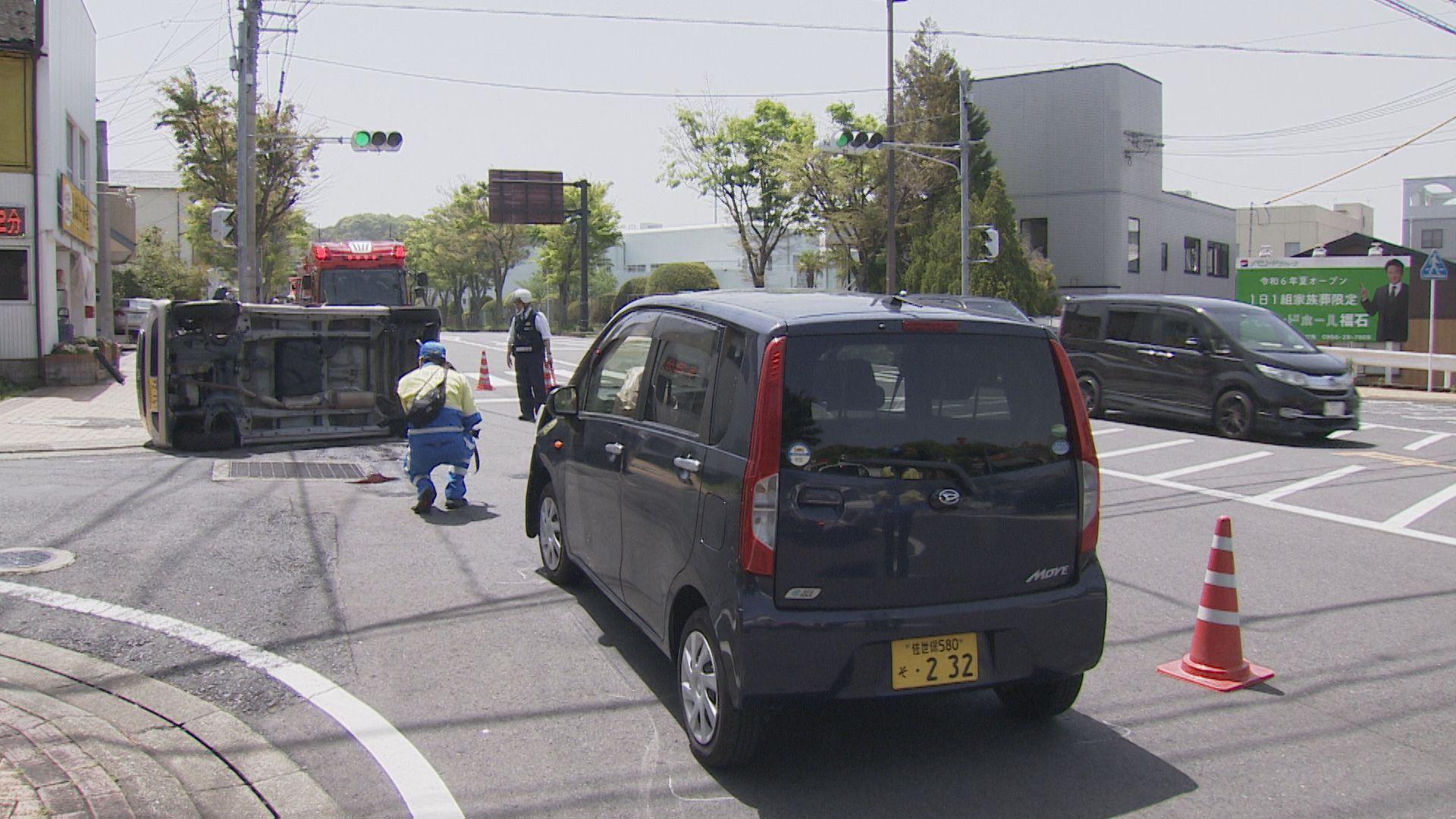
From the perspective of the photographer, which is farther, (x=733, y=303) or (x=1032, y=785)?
(x=733, y=303)

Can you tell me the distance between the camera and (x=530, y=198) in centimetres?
4756

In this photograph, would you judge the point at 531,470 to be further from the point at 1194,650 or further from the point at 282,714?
the point at 1194,650

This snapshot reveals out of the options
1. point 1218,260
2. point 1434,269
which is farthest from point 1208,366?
point 1218,260

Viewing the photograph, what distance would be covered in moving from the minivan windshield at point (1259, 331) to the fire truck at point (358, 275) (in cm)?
1747

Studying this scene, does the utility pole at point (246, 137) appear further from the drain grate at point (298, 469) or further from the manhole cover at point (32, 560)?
the manhole cover at point (32, 560)

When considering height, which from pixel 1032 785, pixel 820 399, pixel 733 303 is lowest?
pixel 1032 785

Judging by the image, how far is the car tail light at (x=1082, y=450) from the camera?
4.48m

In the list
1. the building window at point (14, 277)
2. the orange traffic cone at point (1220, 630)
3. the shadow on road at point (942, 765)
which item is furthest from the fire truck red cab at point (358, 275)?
the orange traffic cone at point (1220, 630)

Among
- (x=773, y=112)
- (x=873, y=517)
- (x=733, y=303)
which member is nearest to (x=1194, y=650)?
(x=873, y=517)

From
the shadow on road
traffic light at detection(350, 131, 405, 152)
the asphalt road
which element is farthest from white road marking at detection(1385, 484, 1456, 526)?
traffic light at detection(350, 131, 405, 152)

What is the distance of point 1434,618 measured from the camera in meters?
6.48

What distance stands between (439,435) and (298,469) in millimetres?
2982

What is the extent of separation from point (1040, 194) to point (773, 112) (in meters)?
11.6

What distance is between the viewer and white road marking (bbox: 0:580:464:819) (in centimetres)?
416
